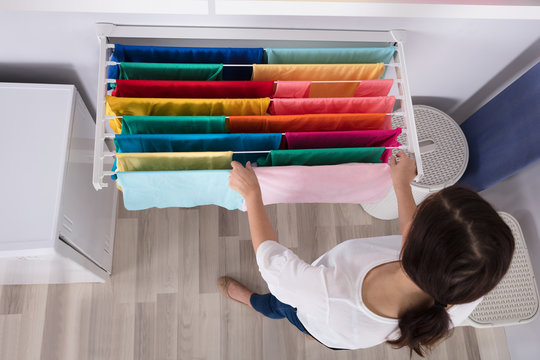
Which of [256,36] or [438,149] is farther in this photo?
[438,149]

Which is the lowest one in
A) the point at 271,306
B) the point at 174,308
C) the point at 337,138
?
the point at 174,308

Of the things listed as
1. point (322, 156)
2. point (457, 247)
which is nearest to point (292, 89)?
point (322, 156)

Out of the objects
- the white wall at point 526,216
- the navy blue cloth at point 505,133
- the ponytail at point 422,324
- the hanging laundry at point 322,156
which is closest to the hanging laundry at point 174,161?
the hanging laundry at point 322,156

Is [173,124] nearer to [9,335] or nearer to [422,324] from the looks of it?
[422,324]

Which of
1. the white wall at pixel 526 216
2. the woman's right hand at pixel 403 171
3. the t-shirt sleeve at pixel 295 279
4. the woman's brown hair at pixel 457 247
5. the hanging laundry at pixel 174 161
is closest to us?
the woman's brown hair at pixel 457 247

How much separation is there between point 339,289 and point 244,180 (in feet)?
1.20

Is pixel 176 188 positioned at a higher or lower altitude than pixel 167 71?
lower

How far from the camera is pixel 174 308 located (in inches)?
69.4

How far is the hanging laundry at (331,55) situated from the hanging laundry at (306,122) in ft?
0.71

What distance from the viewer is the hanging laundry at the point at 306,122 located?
3.41 ft

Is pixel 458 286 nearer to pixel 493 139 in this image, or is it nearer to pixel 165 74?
pixel 165 74

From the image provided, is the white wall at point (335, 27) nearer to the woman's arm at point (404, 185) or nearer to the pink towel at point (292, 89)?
the pink towel at point (292, 89)

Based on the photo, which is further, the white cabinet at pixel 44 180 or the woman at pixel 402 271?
the white cabinet at pixel 44 180

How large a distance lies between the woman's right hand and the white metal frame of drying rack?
0.02m
